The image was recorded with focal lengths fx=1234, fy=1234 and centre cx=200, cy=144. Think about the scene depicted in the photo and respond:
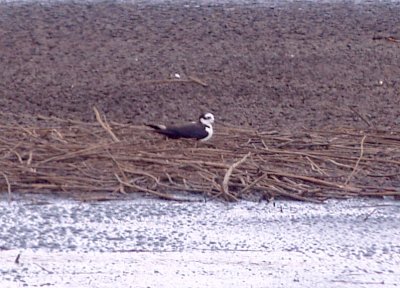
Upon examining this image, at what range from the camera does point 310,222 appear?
747 centimetres

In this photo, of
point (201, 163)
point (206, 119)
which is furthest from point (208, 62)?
point (201, 163)

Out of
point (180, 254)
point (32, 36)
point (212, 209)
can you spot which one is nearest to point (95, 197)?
point (212, 209)

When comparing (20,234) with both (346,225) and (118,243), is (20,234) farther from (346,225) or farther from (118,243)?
(346,225)

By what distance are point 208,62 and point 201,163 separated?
395cm

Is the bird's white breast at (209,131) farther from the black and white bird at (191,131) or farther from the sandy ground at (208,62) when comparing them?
the sandy ground at (208,62)

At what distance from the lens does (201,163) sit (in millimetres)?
8539

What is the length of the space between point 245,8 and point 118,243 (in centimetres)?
847

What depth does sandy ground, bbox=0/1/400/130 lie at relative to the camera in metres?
10.8

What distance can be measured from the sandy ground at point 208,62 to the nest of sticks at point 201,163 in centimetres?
73

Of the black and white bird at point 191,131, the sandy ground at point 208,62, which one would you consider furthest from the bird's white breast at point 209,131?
the sandy ground at point 208,62

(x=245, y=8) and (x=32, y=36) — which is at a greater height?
(x=245, y=8)

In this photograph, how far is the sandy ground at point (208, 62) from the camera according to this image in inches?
424

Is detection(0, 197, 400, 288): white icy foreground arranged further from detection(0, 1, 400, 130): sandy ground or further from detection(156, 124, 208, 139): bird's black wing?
detection(0, 1, 400, 130): sandy ground

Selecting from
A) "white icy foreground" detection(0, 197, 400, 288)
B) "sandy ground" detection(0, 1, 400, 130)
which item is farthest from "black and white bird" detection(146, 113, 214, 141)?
"white icy foreground" detection(0, 197, 400, 288)
